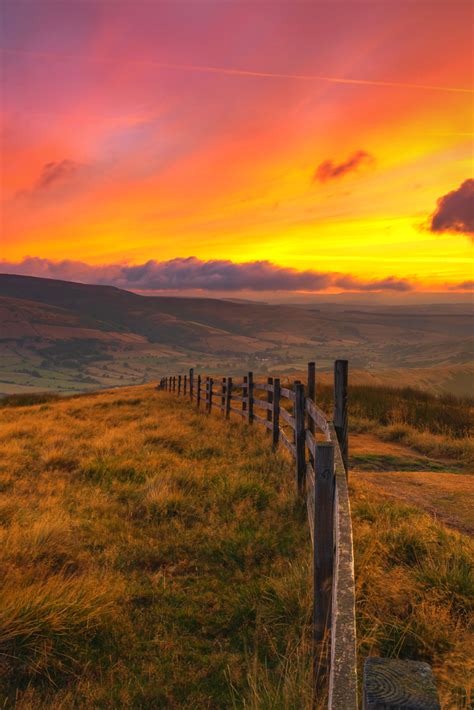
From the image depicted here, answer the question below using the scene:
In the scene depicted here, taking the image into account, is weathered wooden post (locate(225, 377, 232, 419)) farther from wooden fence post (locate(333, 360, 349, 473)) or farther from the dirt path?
wooden fence post (locate(333, 360, 349, 473))

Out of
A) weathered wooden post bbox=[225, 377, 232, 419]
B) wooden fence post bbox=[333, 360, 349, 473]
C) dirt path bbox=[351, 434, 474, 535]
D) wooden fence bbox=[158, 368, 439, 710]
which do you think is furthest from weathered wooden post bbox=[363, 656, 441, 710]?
weathered wooden post bbox=[225, 377, 232, 419]

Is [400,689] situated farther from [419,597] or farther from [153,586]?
[153,586]

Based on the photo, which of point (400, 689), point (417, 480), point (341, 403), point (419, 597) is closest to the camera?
point (400, 689)

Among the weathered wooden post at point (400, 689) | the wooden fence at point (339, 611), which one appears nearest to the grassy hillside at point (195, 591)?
the wooden fence at point (339, 611)

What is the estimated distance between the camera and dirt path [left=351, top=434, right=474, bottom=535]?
274 inches

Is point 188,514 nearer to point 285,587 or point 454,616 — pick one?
point 285,587

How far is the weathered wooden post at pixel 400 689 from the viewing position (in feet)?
3.58

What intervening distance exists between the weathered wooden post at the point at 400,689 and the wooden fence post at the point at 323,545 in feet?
6.14

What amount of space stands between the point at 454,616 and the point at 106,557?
3.51 meters

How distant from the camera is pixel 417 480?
8.88m

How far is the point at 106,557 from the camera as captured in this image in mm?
5152

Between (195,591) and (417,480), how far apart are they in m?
5.79

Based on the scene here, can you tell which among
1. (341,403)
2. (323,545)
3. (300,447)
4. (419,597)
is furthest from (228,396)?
(323,545)

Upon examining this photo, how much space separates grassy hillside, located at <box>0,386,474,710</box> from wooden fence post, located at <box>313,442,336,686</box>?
317 millimetres
